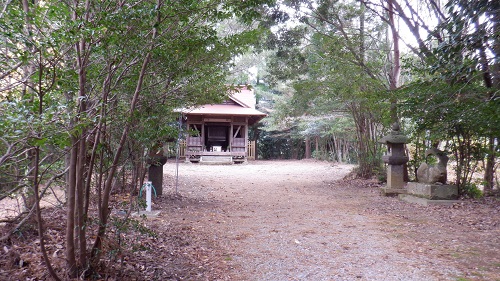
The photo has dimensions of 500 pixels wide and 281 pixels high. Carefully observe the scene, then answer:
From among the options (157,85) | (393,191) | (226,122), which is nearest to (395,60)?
(393,191)

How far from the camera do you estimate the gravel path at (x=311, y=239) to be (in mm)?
3789

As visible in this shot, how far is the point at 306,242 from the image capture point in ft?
16.4

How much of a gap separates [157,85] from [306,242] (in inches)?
Answer: 123

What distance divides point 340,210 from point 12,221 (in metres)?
6.02

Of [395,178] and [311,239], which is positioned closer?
[311,239]

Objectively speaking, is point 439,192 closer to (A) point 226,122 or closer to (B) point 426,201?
(B) point 426,201

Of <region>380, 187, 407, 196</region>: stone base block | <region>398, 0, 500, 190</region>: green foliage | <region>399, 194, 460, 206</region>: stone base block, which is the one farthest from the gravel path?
<region>398, 0, 500, 190</region>: green foliage

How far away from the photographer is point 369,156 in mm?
12719

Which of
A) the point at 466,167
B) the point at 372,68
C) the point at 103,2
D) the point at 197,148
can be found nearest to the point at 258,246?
the point at 103,2

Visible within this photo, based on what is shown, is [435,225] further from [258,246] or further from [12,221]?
[12,221]

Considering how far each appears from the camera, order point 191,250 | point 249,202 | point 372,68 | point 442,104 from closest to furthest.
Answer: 1. point 191,250
2. point 442,104
3. point 249,202
4. point 372,68

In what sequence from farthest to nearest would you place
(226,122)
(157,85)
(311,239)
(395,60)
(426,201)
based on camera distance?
(226,122) → (395,60) → (426,201) → (311,239) → (157,85)

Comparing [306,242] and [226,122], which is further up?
[226,122]

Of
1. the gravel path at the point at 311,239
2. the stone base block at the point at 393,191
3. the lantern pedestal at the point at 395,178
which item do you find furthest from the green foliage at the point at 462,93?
the gravel path at the point at 311,239
